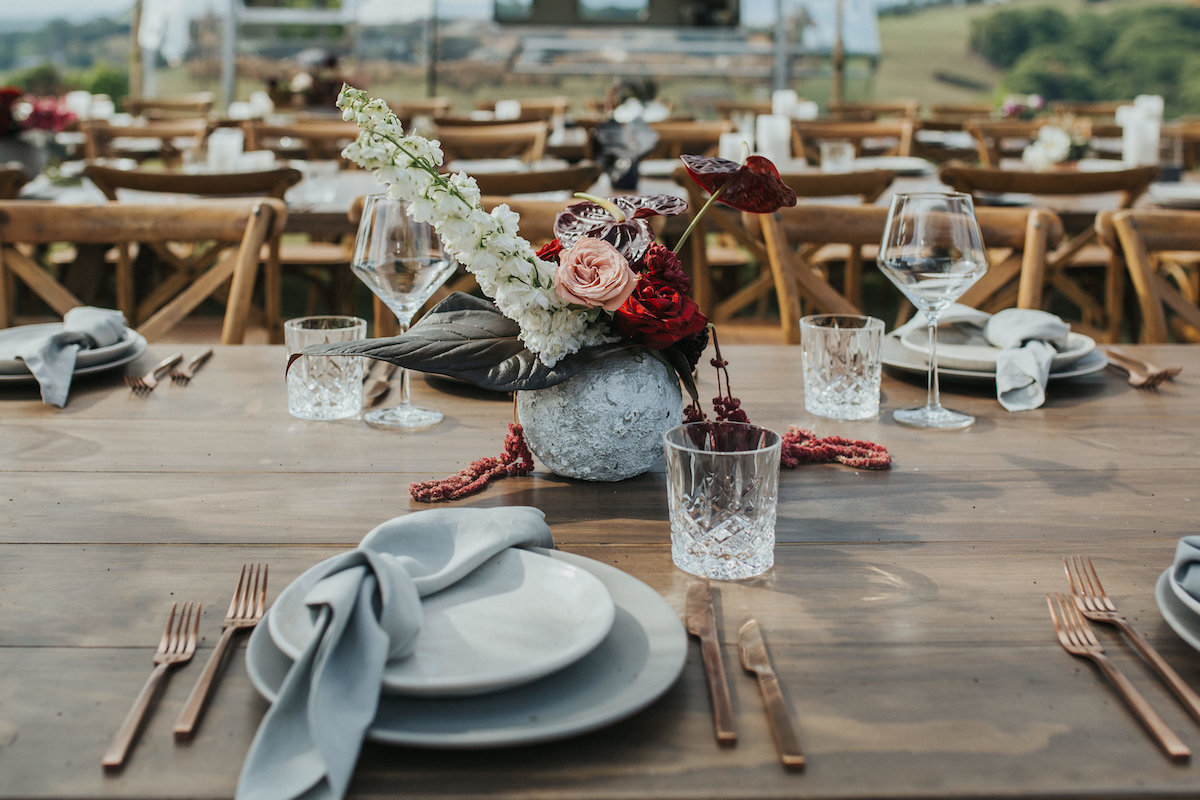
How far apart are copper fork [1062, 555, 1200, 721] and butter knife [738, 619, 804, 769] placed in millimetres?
204

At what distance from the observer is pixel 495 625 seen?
606 millimetres

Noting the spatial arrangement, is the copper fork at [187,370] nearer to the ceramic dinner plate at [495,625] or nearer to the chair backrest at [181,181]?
the ceramic dinner plate at [495,625]

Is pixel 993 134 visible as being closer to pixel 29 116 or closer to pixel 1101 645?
pixel 29 116

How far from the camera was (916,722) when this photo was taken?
529 mm

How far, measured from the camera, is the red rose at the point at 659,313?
2.75 feet

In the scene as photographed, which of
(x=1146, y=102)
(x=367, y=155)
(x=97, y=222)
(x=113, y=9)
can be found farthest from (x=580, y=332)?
(x=113, y=9)

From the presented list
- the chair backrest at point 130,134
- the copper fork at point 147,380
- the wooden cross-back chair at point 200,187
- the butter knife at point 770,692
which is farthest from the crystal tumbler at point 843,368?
the chair backrest at point 130,134

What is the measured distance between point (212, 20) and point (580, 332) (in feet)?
29.1

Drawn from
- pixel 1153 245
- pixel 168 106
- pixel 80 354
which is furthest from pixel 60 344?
pixel 168 106

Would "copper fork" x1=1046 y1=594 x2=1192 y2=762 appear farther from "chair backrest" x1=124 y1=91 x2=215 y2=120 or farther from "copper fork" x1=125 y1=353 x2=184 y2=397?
"chair backrest" x1=124 y1=91 x2=215 y2=120

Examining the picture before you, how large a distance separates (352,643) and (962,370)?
912 millimetres

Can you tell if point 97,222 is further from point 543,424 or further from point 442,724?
point 442,724

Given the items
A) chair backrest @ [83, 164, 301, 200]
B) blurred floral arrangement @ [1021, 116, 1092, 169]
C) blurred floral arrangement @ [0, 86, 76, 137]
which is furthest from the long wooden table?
blurred floral arrangement @ [0, 86, 76, 137]

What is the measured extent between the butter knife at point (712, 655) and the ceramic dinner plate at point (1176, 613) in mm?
262
